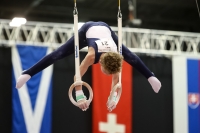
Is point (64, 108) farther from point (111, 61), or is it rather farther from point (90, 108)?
point (111, 61)

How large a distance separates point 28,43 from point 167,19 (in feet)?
16.3

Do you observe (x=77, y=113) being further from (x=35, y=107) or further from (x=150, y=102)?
(x=150, y=102)

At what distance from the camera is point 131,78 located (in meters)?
6.22

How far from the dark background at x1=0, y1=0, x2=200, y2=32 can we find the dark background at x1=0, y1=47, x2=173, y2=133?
2.29m

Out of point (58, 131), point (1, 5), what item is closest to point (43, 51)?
point (58, 131)

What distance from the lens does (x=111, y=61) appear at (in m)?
3.04

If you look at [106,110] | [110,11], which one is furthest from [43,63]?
[110,11]

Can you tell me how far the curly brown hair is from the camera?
3.03 meters

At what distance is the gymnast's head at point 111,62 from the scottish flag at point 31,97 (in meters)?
2.83

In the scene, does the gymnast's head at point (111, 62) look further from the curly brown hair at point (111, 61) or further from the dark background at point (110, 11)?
the dark background at point (110, 11)

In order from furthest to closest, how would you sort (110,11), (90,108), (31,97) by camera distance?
(110,11) → (90,108) → (31,97)

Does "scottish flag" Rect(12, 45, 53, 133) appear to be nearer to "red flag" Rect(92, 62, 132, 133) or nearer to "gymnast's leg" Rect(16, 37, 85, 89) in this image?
"red flag" Rect(92, 62, 132, 133)

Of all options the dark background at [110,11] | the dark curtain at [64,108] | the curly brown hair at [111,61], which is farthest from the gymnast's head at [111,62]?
the dark background at [110,11]

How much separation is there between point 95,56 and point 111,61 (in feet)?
0.68
